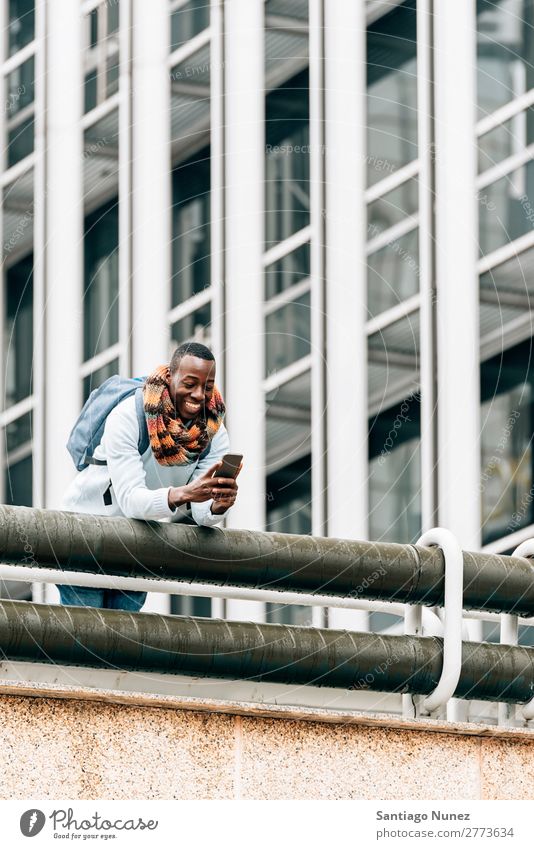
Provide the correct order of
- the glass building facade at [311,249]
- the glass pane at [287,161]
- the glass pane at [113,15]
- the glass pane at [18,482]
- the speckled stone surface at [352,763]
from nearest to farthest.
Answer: the speckled stone surface at [352,763], the glass building facade at [311,249], the glass pane at [287,161], the glass pane at [113,15], the glass pane at [18,482]

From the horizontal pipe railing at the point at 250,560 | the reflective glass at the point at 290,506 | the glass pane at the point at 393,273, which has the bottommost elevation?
the horizontal pipe railing at the point at 250,560

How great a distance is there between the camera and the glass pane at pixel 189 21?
22.6m

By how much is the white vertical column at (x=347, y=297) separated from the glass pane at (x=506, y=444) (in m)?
1.33

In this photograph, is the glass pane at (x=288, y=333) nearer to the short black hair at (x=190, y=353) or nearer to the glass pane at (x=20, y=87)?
the glass pane at (x=20, y=87)

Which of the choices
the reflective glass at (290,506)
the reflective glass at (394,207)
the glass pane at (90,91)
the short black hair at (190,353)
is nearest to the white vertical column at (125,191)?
the glass pane at (90,91)

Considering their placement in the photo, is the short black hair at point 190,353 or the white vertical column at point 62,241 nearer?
the short black hair at point 190,353

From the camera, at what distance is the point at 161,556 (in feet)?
24.5

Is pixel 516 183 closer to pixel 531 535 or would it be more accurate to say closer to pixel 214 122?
pixel 531 535

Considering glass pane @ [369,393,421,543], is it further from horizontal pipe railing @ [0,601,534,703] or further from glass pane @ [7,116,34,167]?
horizontal pipe railing @ [0,601,534,703]

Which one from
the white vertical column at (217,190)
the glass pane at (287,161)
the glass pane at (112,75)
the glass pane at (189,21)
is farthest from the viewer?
the glass pane at (112,75)

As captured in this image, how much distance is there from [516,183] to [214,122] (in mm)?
4937

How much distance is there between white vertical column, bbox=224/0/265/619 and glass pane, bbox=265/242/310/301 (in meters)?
0.13

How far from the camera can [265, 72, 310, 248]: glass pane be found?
2008 centimetres

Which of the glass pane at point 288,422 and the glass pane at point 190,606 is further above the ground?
the glass pane at point 288,422
